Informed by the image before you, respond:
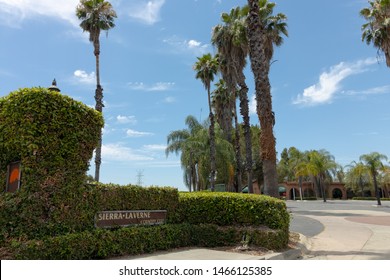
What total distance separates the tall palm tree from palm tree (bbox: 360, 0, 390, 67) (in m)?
12.1

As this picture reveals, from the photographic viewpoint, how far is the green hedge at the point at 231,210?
9.27 meters

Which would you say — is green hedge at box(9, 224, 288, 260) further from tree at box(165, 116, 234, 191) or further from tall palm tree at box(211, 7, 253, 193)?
tree at box(165, 116, 234, 191)

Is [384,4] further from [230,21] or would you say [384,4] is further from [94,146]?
[94,146]

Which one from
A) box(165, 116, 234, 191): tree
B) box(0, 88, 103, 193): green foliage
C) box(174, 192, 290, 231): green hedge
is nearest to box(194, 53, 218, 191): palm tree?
box(165, 116, 234, 191): tree

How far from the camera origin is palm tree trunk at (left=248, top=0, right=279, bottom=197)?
38.0ft

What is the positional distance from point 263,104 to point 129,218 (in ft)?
21.4

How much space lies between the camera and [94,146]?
301 inches

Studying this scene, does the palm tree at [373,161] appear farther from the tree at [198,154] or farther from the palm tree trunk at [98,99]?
the palm tree trunk at [98,99]

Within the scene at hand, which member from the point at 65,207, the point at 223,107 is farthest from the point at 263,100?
the point at 223,107

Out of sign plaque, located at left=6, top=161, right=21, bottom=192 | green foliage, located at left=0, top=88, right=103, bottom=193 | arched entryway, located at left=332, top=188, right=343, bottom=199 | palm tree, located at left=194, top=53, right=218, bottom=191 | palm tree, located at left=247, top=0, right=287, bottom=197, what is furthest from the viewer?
arched entryway, located at left=332, top=188, right=343, bottom=199

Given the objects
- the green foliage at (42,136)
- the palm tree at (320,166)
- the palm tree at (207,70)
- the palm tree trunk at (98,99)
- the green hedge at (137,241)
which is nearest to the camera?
the green hedge at (137,241)

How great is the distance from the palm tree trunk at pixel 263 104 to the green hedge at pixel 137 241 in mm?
2763

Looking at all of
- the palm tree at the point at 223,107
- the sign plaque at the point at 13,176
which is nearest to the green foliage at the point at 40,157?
the sign plaque at the point at 13,176

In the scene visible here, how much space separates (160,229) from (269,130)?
544 centimetres
